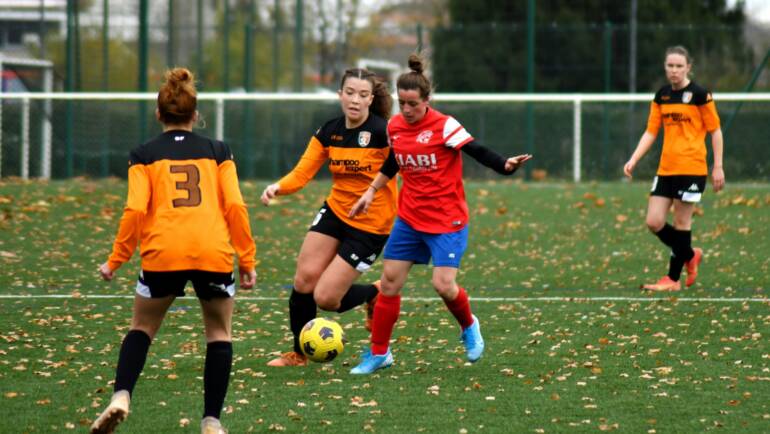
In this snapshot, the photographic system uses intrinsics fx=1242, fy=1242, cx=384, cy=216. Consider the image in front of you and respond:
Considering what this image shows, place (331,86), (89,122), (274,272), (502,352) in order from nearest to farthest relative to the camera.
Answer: (502,352)
(274,272)
(89,122)
(331,86)

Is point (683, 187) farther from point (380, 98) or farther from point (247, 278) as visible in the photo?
point (247, 278)

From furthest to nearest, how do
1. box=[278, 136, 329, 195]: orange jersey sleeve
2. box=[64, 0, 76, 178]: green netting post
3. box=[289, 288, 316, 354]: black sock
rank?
box=[64, 0, 76, 178]: green netting post < box=[278, 136, 329, 195]: orange jersey sleeve < box=[289, 288, 316, 354]: black sock

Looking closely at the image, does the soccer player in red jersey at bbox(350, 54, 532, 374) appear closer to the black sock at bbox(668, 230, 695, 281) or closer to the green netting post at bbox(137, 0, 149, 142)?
the black sock at bbox(668, 230, 695, 281)

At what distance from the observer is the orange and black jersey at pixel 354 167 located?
25.1ft

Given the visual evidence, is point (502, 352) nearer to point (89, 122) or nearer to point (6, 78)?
point (89, 122)

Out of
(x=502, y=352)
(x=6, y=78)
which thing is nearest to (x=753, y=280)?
(x=502, y=352)

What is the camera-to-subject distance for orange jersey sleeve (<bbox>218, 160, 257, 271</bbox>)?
5.55 m

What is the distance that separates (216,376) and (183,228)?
0.71 meters

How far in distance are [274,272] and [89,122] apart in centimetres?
821

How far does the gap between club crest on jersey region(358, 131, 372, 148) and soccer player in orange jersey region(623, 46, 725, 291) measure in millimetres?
3559

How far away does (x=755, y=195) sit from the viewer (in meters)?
18.1

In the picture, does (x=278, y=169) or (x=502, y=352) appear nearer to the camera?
(x=502, y=352)

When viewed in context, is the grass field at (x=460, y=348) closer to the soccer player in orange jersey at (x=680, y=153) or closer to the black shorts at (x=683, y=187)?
the soccer player in orange jersey at (x=680, y=153)

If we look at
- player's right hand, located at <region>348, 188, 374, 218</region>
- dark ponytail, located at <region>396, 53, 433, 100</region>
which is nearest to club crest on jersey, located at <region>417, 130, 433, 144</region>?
dark ponytail, located at <region>396, 53, 433, 100</region>
